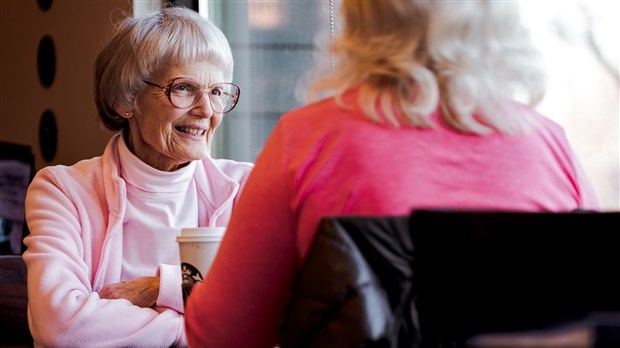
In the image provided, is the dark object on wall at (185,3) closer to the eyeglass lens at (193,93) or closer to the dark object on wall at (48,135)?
the eyeglass lens at (193,93)

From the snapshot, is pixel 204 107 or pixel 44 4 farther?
pixel 44 4

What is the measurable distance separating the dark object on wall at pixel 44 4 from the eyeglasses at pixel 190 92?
8.07 ft

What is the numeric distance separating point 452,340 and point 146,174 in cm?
148

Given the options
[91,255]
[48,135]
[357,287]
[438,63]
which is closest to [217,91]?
[91,255]

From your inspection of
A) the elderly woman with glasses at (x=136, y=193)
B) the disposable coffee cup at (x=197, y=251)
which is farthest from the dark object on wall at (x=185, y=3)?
the disposable coffee cup at (x=197, y=251)

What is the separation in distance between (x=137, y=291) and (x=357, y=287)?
1.14 m

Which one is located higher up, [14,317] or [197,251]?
[197,251]

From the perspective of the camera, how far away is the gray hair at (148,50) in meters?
2.29

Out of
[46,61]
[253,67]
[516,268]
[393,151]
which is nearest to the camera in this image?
[516,268]

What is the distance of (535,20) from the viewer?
2041mm

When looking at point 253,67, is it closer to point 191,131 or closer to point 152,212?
point 191,131

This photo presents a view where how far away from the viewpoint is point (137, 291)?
1975 millimetres

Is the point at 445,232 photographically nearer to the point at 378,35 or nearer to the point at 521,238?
the point at 521,238

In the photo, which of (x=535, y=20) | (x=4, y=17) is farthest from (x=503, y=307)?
(x=4, y=17)
